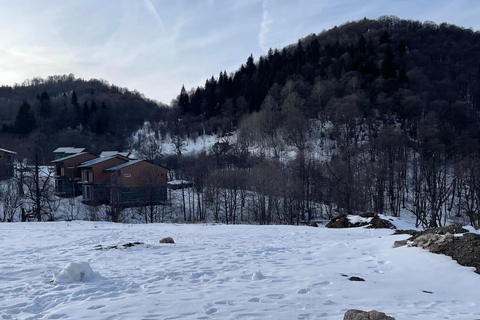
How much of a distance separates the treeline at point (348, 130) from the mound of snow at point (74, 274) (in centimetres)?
1718

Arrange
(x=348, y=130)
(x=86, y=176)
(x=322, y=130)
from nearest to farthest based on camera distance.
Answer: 1. (x=86, y=176)
2. (x=348, y=130)
3. (x=322, y=130)

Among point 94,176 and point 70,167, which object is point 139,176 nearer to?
point 94,176

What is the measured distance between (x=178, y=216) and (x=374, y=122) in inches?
1495

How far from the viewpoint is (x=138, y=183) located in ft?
140

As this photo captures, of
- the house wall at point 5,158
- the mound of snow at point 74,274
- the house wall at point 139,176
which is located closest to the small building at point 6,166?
the house wall at point 5,158

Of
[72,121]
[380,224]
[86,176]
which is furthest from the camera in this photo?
[72,121]

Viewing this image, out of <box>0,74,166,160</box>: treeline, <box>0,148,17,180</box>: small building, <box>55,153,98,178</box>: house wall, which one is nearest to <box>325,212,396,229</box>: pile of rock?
<box>55,153,98,178</box>: house wall

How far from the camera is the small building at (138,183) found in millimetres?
40812

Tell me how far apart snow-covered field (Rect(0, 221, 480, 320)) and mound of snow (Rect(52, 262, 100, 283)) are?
0.06 ft

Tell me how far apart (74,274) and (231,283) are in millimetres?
2806

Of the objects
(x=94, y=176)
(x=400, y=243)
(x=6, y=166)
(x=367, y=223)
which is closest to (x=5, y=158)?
(x=6, y=166)

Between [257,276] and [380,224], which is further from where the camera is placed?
[380,224]

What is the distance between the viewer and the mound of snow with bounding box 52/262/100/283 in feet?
20.0

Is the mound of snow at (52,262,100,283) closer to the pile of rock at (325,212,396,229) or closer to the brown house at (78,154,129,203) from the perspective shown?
the pile of rock at (325,212,396,229)
